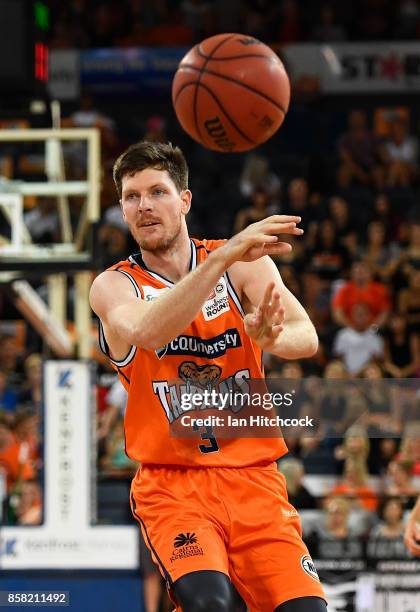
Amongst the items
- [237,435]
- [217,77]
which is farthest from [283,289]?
[217,77]

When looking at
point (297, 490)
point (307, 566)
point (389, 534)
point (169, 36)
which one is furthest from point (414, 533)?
point (169, 36)

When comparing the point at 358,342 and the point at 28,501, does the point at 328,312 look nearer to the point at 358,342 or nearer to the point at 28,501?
the point at 358,342

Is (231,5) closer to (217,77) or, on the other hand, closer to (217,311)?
(217,77)

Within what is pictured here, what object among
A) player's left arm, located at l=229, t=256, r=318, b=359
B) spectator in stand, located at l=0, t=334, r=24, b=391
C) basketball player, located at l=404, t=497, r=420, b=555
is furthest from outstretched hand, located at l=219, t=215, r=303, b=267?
spectator in stand, located at l=0, t=334, r=24, b=391

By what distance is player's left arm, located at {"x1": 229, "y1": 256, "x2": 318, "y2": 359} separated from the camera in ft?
12.3

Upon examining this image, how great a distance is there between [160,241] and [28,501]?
250 inches

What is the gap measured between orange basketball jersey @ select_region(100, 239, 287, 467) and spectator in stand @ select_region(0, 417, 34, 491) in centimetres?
636

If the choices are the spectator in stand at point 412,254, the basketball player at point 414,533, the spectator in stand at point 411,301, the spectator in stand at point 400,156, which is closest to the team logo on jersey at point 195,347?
the basketball player at point 414,533

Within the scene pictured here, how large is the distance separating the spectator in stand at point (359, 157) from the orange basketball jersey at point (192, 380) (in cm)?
1059

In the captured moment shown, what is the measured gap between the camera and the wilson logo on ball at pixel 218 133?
221 inches

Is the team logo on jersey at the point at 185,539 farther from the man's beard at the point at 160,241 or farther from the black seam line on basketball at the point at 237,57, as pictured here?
the black seam line on basketball at the point at 237,57

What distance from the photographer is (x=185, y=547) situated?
3.87 m

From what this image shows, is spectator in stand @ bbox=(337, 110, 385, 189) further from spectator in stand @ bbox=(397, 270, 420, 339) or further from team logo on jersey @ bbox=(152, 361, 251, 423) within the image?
team logo on jersey @ bbox=(152, 361, 251, 423)

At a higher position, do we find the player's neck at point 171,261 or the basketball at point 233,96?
the basketball at point 233,96
